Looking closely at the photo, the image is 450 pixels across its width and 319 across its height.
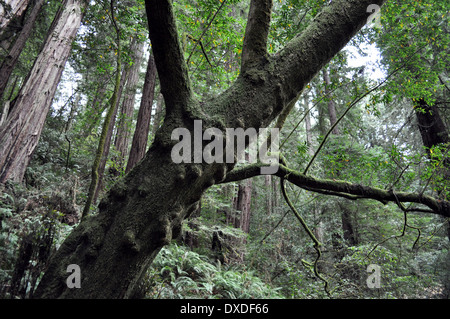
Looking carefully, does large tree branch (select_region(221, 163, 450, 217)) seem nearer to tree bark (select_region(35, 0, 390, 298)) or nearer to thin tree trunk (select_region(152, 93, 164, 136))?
tree bark (select_region(35, 0, 390, 298))

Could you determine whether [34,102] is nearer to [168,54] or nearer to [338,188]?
[168,54]

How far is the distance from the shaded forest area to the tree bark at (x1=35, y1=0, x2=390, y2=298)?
11mm

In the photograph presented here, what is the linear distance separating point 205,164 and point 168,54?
0.86m

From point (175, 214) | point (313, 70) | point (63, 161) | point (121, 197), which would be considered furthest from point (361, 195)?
point (63, 161)

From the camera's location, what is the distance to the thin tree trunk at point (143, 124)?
18.8ft

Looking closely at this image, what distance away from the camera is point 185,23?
532 cm

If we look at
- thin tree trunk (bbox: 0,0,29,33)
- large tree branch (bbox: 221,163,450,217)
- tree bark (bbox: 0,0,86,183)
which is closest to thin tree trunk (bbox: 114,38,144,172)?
tree bark (bbox: 0,0,86,183)

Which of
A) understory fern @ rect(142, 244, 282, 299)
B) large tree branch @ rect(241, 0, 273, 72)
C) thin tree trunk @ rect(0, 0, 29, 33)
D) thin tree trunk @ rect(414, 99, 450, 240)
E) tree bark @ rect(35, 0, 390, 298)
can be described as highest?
thin tree trunk @ rect(0, 0, 29, 33)

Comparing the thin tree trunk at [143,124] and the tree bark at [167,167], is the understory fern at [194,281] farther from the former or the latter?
the tree bark at [167,167]

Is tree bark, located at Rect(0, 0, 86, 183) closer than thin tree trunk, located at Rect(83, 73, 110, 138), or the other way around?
tree bark, located at Rect(0, 0, 86, 183)

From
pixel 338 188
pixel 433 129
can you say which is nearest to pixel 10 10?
pixel 338 188

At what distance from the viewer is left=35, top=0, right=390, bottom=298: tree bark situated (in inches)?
62.7

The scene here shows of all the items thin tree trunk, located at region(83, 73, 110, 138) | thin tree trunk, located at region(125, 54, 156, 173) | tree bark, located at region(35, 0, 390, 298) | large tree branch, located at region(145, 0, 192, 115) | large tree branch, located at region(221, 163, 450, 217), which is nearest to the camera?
tree bark, located at region(35, 0, 390, 298)

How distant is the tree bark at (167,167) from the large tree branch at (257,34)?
0.10 meters
